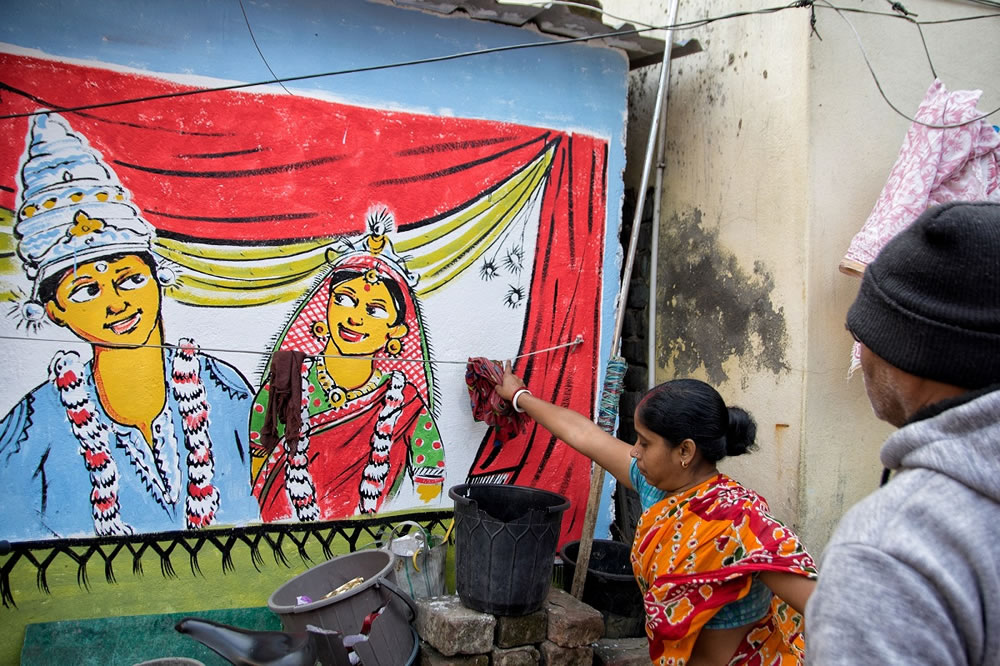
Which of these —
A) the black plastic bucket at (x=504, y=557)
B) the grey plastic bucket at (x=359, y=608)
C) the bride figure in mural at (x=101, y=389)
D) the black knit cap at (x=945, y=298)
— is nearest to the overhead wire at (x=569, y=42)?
the bride figure in mural at (x=101, y=389)

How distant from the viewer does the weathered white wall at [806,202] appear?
11.9 ft

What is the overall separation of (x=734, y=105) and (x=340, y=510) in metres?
2.92

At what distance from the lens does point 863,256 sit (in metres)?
3.43

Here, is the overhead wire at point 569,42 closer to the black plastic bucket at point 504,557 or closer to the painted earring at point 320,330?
the painted earring at point 320,330

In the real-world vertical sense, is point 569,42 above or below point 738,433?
above

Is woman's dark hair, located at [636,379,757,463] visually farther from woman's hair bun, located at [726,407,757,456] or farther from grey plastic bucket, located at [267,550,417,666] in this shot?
grey plastic bucket, located at [267,550,417,666]

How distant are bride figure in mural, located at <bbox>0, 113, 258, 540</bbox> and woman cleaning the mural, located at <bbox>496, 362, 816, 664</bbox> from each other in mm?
1974

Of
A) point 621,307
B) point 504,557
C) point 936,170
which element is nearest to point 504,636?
point 504,557

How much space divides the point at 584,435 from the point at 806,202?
161 centimetres

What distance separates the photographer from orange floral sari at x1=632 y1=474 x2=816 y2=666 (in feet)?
7.25

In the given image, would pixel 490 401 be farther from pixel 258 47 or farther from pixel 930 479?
pixel 930 479

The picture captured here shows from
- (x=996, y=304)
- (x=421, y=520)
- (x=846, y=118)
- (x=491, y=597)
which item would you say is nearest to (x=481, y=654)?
(x=491, y=597)

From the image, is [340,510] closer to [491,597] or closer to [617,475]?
[491,597]

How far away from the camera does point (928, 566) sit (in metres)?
0.93
